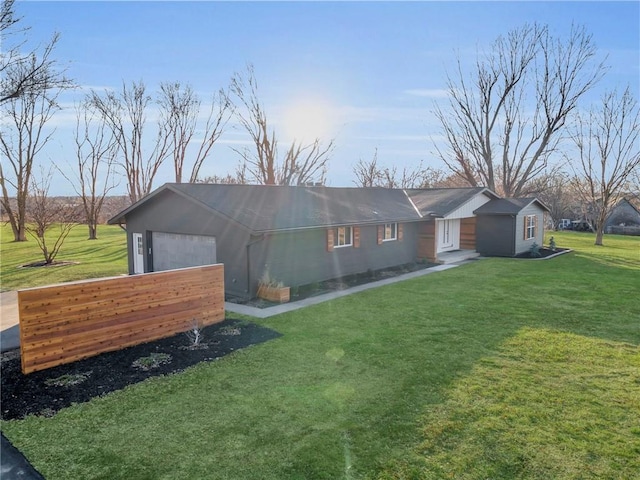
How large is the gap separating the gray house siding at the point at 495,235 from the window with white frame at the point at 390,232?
6.56 meters

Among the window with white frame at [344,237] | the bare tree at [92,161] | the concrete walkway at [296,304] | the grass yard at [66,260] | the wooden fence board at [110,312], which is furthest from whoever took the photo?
the bare tree at [92,161]

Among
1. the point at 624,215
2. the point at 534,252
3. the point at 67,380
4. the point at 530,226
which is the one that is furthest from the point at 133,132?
the point at 624,215

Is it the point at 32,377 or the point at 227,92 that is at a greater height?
the point at 227,92

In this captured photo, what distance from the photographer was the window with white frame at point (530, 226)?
2120cm

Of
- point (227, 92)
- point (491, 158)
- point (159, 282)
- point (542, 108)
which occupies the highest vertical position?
point (227, 92)

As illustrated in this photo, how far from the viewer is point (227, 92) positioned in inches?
1409

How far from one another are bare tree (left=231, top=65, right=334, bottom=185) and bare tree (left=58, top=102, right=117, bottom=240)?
1042 centimetres

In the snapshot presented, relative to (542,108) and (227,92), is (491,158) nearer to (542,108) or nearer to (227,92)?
(542,108)

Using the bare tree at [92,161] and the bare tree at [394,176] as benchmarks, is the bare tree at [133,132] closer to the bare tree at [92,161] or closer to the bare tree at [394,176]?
the bare tree at [92,161]

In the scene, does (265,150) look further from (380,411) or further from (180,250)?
(380,411)

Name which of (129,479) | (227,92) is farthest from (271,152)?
(129,479)

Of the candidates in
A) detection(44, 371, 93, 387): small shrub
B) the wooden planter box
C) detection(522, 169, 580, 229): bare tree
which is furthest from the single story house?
detection(522, 169, 580, 229): bare tree

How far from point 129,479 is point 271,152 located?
31.9m

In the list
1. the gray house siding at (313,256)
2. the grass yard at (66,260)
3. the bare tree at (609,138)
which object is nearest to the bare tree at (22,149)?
the grass yard at (66,260)
